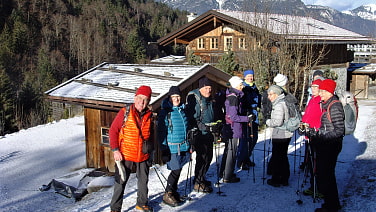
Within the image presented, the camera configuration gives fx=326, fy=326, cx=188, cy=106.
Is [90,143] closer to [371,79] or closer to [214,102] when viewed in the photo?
[214,102]

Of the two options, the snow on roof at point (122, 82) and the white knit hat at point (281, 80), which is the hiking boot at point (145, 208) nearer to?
the white knit hat at point (281, 80)

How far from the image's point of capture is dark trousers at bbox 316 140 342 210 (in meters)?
4.35

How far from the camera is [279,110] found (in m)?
5.02

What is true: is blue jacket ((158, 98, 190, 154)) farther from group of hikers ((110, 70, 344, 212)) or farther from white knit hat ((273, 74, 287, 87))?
white knit hat ((273, 74, 287, 87))

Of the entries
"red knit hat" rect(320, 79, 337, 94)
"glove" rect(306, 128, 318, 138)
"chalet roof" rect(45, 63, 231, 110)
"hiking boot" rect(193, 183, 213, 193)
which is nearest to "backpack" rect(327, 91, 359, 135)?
"red knit hat" rect(320, 79, 337, 94)

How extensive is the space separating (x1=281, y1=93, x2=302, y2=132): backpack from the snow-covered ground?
1077 millimetres

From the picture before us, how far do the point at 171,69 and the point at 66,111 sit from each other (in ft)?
64.8

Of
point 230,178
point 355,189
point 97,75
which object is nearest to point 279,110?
point 230,178

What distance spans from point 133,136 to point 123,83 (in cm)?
594

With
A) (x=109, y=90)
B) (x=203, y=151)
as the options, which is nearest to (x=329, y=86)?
(x=203, y=151)

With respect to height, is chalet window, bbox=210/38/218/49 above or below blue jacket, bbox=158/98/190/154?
above

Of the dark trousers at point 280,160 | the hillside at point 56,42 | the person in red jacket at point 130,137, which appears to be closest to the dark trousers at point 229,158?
the dark trousers at point 280,160

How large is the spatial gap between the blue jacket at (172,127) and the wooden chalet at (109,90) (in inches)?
153

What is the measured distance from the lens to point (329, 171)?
4.37m
